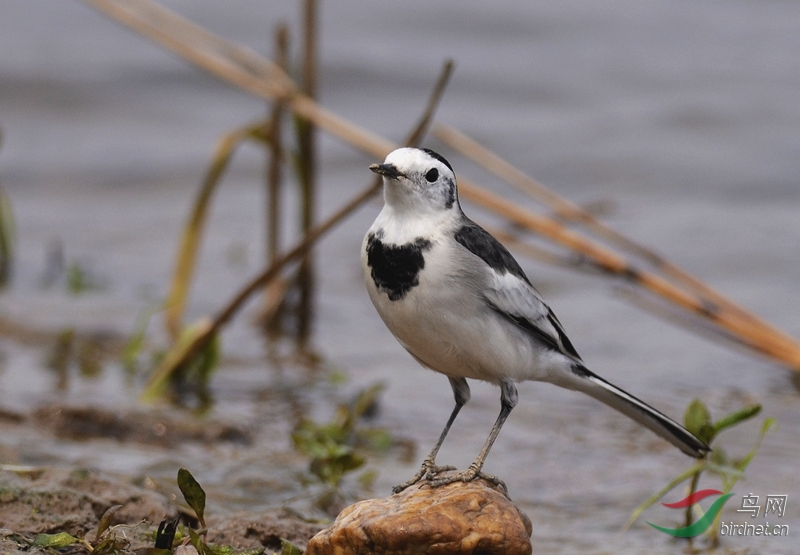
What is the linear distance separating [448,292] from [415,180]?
1.59 feet

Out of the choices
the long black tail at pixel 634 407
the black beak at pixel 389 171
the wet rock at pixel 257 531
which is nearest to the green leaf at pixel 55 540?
the wet rock at pixel 257 531

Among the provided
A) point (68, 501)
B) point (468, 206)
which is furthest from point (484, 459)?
point (468, 206)

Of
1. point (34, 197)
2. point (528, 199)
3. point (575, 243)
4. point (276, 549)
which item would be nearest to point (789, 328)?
point (575, 243)

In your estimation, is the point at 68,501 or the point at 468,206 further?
the point at 468,206

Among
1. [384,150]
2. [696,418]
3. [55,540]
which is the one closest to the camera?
[55,540]

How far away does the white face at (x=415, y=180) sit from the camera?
175 inches

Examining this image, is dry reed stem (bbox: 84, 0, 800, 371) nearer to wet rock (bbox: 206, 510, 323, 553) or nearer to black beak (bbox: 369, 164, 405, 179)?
black beak (bbox: 369, 164, 405, 179)

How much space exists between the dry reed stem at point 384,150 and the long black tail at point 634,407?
2.29 m

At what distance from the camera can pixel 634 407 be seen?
4801 mm

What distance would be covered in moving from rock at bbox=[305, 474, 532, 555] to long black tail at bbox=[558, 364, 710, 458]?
791 millimetres

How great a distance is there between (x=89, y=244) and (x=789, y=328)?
6.20 meters

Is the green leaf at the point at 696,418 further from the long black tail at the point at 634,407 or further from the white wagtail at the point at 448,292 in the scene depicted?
the white wagtail at the point at 448,292

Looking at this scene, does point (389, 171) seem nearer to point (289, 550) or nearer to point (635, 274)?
point (289, 550)

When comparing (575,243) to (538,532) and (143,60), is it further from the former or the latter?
(143,60)
